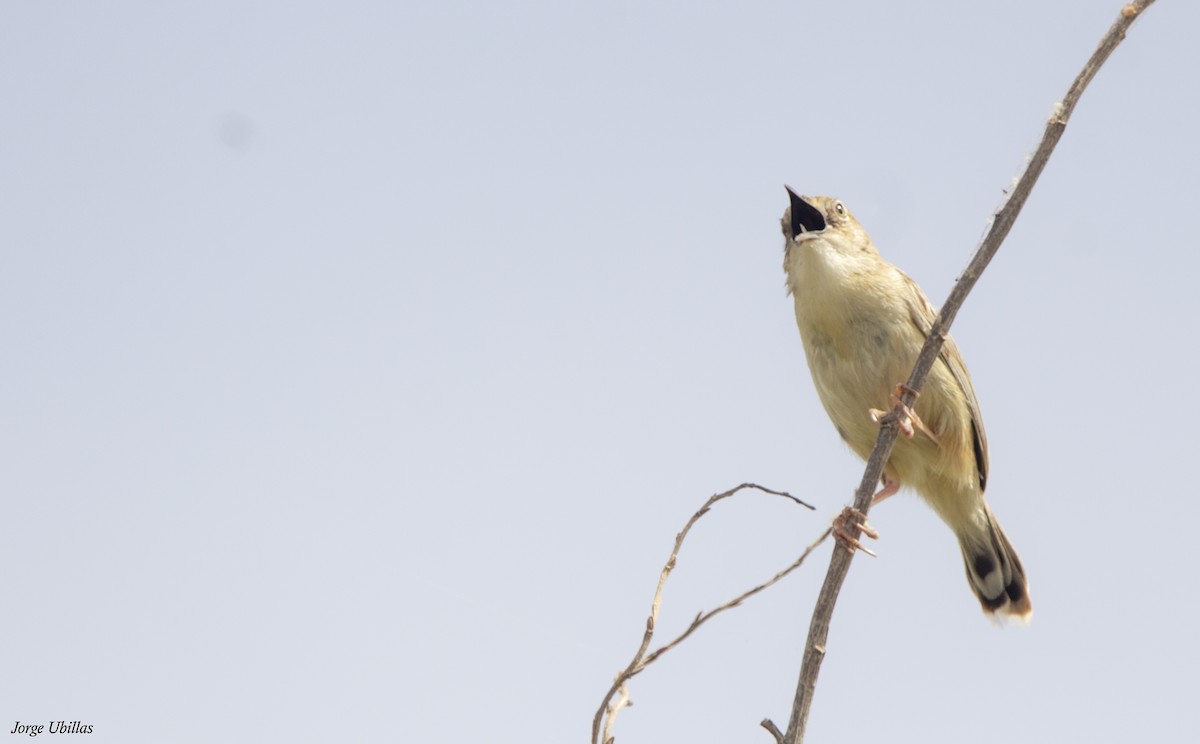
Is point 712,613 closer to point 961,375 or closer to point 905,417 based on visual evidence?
point 905,417

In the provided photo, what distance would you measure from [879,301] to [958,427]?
710mm

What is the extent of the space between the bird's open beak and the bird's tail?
1.62 metres

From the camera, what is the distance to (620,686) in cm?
289

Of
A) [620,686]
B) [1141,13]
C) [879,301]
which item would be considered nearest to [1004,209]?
[1141,13]

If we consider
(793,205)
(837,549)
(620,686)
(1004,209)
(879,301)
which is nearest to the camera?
(620,686)

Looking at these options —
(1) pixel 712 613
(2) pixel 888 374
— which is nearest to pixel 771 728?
(1) pixel 712 613

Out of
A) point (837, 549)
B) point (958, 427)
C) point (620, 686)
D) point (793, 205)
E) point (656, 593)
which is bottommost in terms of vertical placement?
point (620, 686)

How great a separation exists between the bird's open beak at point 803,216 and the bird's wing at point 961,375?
46cm

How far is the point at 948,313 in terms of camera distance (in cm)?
330

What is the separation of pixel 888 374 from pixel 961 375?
57 cm

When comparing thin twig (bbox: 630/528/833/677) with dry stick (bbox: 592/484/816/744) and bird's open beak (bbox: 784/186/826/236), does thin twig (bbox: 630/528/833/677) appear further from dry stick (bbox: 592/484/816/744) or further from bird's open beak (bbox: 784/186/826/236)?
bird's open beak (bbox: 784/186/826/236)

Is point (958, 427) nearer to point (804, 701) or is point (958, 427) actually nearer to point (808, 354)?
point (808, 354)

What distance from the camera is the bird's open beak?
5676 mm

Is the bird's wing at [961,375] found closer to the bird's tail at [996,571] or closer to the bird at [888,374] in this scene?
the bird at [888,374]
